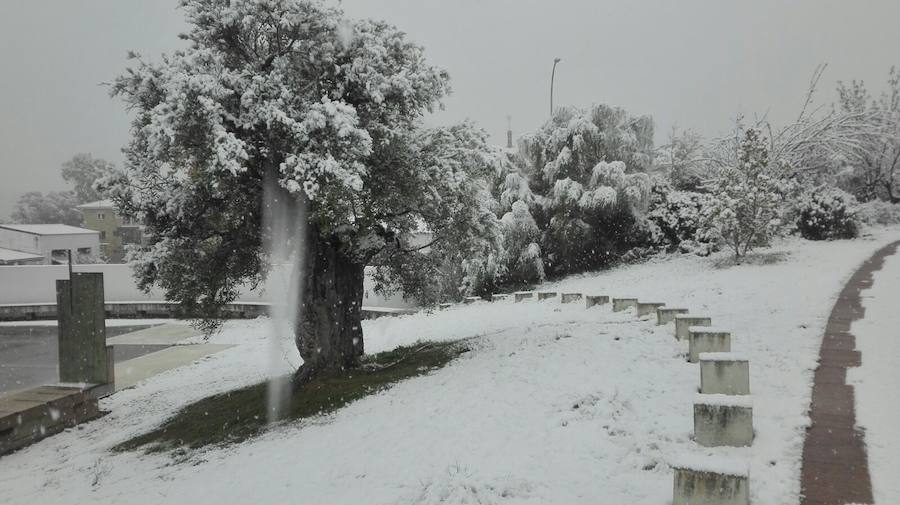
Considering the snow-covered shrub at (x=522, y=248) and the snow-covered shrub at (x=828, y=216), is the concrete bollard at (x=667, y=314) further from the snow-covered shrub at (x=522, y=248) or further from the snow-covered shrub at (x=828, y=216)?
the snow-covered shrub at (x=828, y=216)

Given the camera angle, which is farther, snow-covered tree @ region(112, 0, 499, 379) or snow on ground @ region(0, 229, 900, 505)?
snow-covered tree @ region(112, 0, 499, 379)

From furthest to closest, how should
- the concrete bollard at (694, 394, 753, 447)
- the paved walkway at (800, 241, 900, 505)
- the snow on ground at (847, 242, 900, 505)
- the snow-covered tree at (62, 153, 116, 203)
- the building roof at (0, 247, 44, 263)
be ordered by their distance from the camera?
the snow-covered tree at (62, 153, 116, 203), the building roof at (0, 247, 44, 263), the concrete bollard at (694, 394, 753, 447), the snow on ground at (847, 242, 900, 505), the paved walkway at (800, 241, 900, 505)

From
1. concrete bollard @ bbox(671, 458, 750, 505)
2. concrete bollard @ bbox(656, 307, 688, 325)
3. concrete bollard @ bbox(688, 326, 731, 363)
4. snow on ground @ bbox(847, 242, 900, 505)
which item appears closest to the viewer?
concrete bollard @ bbox(671, 458, 750, 505)

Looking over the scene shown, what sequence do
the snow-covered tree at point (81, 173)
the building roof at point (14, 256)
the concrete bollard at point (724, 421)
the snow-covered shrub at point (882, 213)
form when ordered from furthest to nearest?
the snow-covered tree at point (81, 173), the building roof at point (14, 256), the snow-covered shrub at point (882, 213), the concrete bollard at point (724, 421)

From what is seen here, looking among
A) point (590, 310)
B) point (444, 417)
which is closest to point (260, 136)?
point (444, 417)

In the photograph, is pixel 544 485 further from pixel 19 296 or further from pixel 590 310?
pixel 19 296

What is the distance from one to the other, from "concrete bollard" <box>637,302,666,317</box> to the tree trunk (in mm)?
4519

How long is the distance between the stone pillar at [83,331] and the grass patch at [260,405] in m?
2.05

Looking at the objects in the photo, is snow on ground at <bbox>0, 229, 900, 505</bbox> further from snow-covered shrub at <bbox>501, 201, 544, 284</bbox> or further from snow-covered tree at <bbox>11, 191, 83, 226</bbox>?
snow-covered tree at <bbox>11, 191, 83, 226</bbox>

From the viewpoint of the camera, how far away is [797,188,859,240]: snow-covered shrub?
17156 mm

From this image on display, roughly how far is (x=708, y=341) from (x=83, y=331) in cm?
1026

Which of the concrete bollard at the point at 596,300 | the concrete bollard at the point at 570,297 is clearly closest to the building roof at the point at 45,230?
the concrete bollard at the point at 570,297

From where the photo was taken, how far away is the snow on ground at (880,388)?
11.0ft

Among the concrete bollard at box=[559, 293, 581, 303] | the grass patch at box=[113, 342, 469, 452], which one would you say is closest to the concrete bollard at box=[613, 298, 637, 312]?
the concrete bollard at box=[559, 293, 581, 303]
